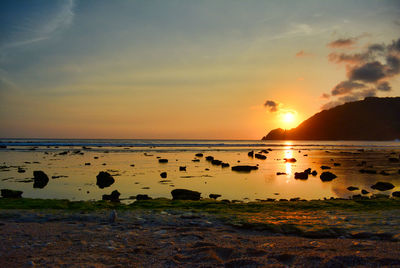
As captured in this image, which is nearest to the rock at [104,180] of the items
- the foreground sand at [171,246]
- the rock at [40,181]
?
the rock at [40,181]

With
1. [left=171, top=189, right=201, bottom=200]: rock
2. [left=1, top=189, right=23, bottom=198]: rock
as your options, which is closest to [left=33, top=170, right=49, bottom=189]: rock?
[left=1, top=189, right=23, bottom=198]: rock

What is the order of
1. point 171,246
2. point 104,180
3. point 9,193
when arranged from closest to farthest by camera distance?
point 171,246, point 9,193, point 104,180

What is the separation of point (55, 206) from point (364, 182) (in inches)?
881

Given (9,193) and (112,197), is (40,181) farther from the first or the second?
(112,197)

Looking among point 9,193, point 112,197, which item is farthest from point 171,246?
point 9,193

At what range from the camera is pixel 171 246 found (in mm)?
6980

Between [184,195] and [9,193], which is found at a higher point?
[9,193]

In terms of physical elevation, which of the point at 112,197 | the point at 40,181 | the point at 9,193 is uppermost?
the point at 9,193

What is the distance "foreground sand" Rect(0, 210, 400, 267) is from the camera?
19.1 ft

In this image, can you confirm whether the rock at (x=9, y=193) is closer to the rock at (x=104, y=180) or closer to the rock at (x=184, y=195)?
the rock at (x=104, y=180)

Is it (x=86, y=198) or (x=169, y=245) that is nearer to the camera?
(x=169, y=245)

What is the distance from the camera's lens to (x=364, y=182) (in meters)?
23.7

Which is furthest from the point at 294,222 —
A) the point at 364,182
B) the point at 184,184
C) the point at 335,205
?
the point at 364,182

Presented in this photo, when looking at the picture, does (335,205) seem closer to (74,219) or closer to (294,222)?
(294,222)
